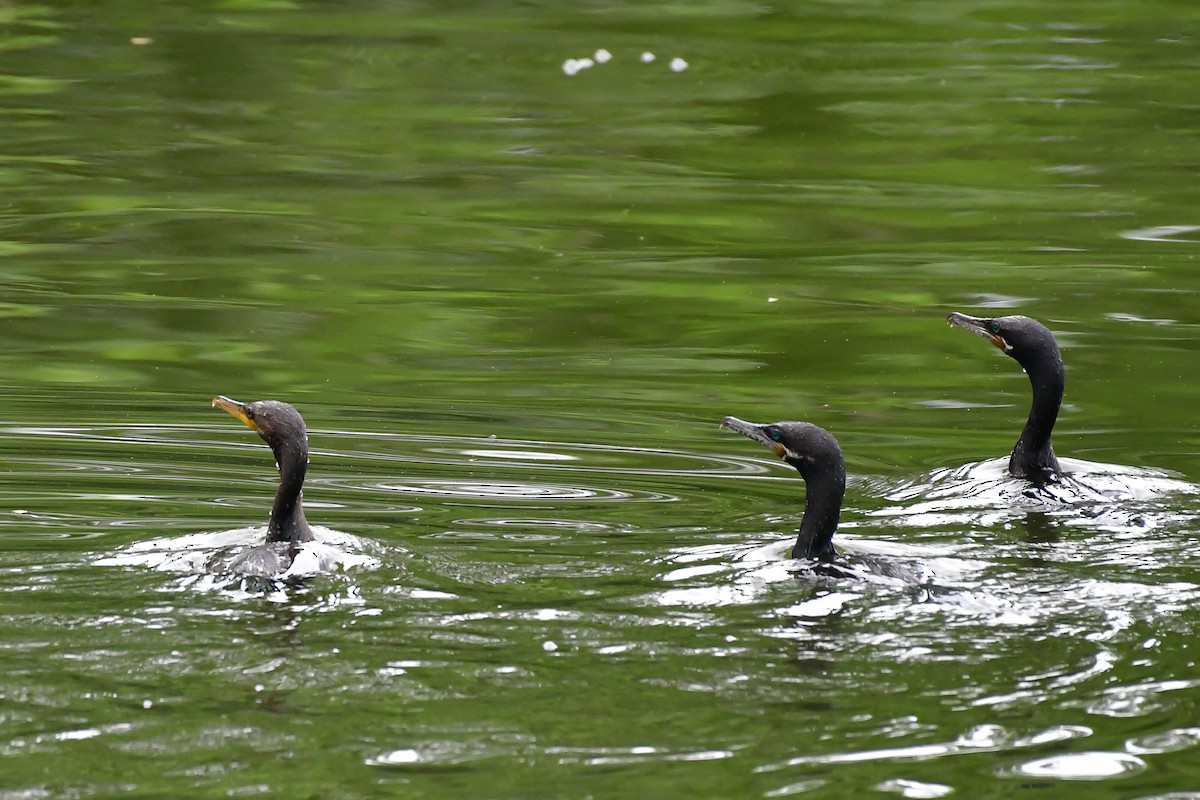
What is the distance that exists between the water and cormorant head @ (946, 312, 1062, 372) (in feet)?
1.93

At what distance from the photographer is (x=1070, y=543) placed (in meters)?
8.20

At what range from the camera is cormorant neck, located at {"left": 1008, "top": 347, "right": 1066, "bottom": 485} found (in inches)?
374

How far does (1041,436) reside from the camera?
9.58m

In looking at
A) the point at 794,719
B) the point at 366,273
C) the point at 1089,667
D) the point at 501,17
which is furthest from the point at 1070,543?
the point at 501,17

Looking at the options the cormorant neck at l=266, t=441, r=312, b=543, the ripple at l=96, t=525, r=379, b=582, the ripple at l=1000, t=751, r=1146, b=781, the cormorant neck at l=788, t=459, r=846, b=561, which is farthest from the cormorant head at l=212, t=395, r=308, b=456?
the ripple at l=1000, t=751, r=1146, b=781

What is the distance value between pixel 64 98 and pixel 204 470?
10430 millimetres

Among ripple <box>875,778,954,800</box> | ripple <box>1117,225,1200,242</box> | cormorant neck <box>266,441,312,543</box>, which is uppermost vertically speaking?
ripple <box>1117,225,1200,242</box>

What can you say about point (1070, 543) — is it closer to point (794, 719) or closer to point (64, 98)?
point (794, 719)

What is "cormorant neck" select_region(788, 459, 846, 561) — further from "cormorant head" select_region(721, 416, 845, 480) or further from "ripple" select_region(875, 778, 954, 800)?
"ripple" select_region(875, 778, 954, 800)

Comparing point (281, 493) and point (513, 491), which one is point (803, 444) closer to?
point (513, 491)

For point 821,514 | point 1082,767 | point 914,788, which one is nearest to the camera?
point 914,788

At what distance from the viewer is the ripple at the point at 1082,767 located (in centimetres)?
582

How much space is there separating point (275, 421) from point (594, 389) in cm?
367

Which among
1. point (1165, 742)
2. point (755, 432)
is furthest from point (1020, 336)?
point (1165, 742)
